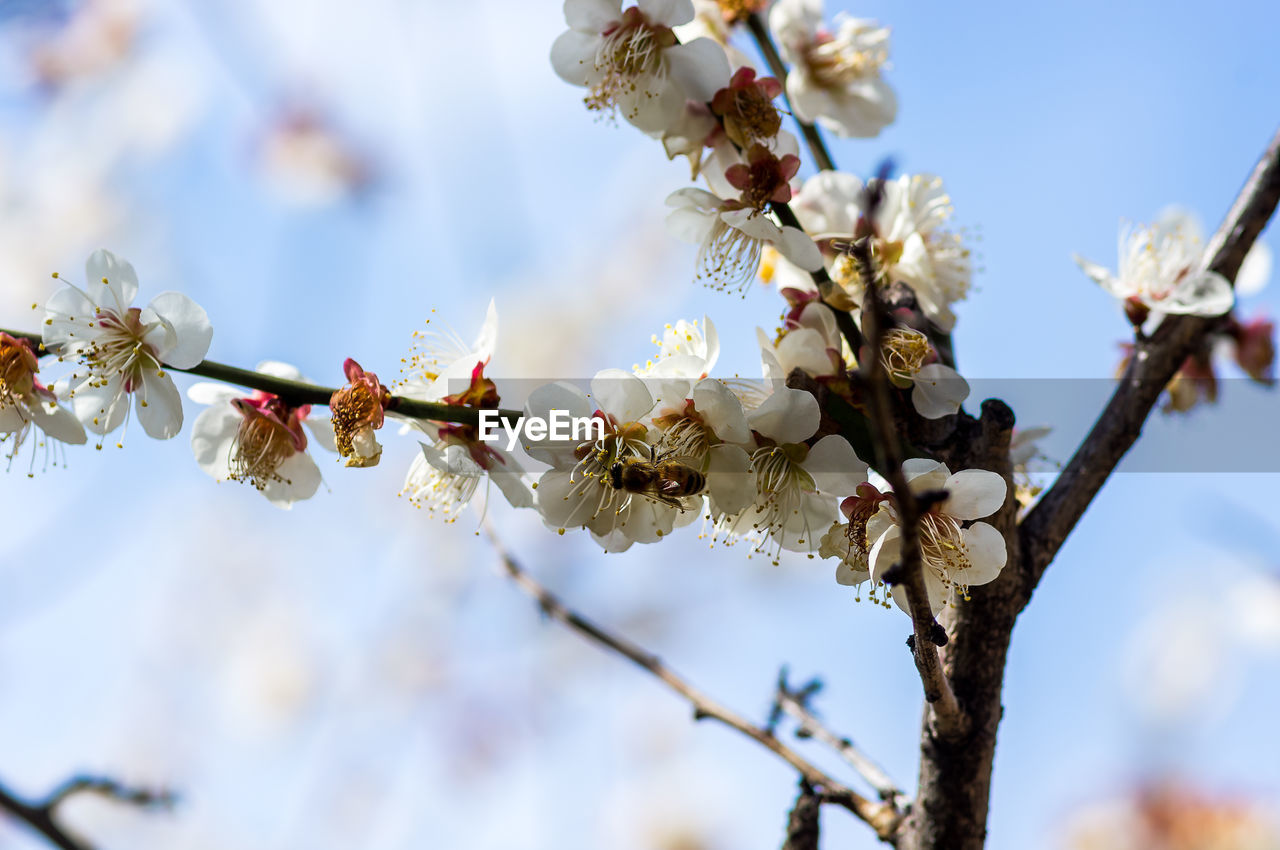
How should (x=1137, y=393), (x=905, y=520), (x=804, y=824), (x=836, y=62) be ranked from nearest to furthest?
(x=905, y=520) → (x=804, y=824) → (x=1137, y=393) → (x=836, y=62)

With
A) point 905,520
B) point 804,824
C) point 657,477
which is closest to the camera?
point 905,520

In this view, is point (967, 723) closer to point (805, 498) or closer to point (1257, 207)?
point (805, 498)

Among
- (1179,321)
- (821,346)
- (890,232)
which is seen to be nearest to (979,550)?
(821,346)

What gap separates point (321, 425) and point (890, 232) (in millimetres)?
853

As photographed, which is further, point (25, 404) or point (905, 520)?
point (25, 404)

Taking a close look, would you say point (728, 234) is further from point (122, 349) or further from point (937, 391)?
point (122, 349)

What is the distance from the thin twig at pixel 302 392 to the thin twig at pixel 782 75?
2.17 feet

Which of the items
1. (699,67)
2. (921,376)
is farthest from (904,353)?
(699,67)

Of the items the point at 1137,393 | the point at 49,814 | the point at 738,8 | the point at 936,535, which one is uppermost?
the point at 738,8

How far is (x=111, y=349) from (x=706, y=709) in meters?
0.99

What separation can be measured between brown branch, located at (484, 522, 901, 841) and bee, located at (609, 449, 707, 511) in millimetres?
552

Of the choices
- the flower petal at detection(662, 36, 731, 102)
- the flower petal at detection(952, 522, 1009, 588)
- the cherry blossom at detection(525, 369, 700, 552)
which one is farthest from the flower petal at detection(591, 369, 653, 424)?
the flower petal at detection(662, 36, 731, 102)

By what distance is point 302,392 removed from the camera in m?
0.98

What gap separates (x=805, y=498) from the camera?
39.0 inches
